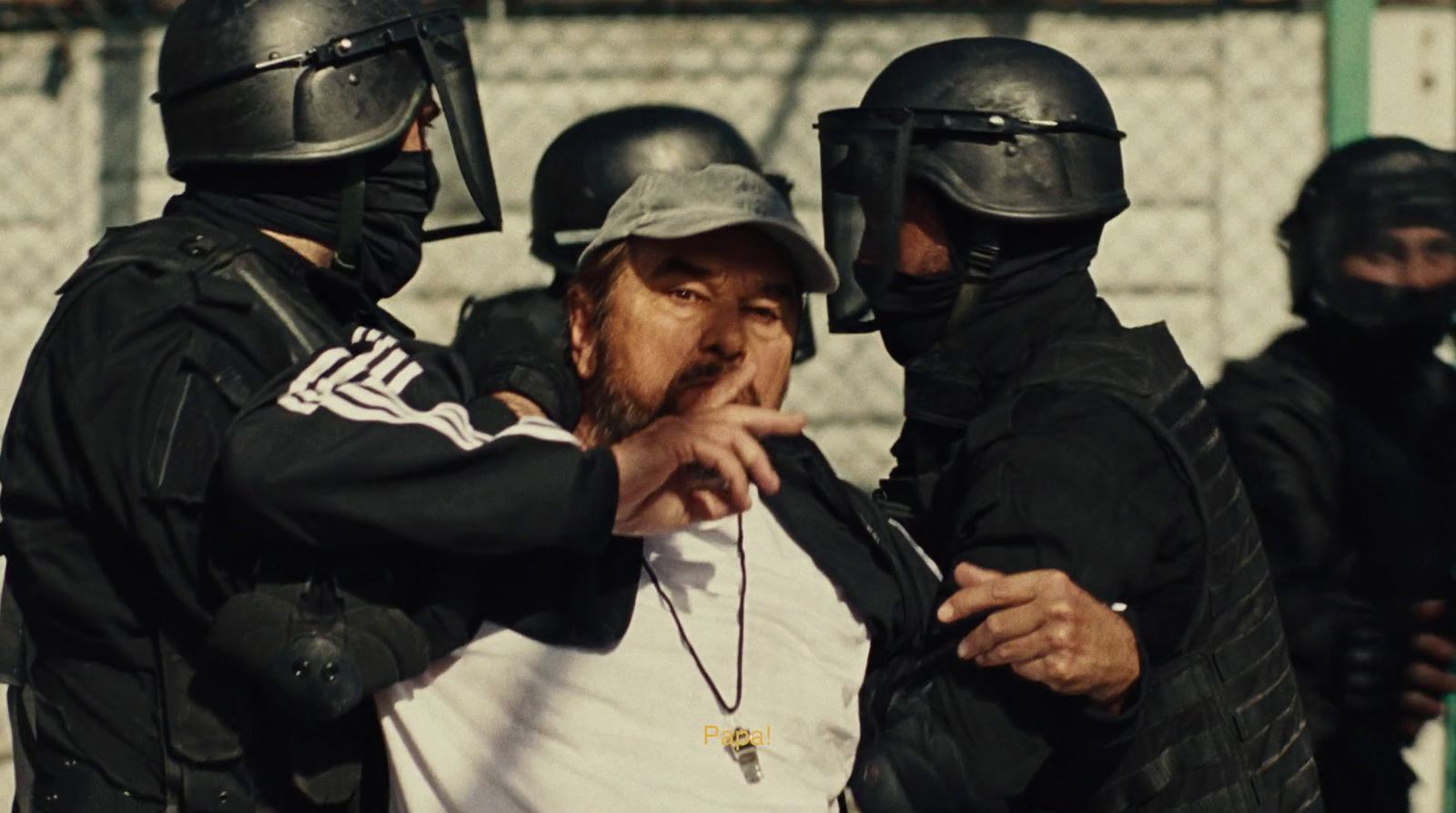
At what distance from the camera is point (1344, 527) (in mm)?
3688

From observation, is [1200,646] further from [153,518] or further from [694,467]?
[153,518]

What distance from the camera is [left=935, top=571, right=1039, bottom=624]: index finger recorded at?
2.54 meters

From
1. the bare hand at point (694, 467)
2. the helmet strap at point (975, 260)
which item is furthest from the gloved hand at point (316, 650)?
the helmet strap at point (975, 260)

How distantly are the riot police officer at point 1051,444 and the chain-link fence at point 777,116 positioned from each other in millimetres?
2434

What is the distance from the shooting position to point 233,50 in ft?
8.96

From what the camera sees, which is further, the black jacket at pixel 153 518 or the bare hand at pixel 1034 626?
the bare hand at pixel 1034 626

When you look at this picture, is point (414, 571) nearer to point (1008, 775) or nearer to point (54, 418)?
point (54, 418)

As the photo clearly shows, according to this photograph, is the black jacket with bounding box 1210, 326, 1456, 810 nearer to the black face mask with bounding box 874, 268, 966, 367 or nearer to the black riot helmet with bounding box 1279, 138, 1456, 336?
the black riot helmet with bounding box 1279, 138, 1456, 336

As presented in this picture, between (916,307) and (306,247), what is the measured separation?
0.96 metres

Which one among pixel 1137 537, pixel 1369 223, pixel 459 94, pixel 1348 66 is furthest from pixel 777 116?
pixel 1137 537

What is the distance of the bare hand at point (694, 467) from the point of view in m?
2.07

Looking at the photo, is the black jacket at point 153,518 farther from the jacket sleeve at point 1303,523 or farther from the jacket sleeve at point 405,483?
the jacket sleeve at point 1303,523

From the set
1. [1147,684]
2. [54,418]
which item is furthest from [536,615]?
[1147,684]

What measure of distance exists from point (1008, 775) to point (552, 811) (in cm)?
71
